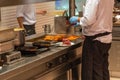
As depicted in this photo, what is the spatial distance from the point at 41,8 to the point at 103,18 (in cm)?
219

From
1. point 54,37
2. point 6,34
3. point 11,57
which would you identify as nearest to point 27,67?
point 11,57

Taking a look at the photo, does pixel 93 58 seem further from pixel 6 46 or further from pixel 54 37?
pixel 6 46

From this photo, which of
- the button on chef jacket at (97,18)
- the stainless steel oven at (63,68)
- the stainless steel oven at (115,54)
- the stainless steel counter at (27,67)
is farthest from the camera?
the stainless steel oven at (115,54)

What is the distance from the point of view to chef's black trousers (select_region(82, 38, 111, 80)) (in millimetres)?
2969

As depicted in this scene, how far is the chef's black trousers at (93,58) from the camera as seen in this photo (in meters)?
2.97

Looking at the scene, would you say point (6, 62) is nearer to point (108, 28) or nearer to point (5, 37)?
point (5, 37)

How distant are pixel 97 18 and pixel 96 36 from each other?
0.63 ft

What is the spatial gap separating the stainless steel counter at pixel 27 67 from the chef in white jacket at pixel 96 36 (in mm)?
430

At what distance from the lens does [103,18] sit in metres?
2.90

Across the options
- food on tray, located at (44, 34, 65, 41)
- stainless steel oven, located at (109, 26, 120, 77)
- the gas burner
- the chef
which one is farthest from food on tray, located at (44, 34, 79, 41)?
stainless steel oven, located at (109, 26, 120, 77)

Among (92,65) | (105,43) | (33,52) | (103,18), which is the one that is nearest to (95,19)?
(103,18)

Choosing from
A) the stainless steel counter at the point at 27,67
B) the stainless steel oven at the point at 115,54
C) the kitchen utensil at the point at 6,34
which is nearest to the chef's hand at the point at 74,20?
the stainless steel counter at the point at 27,67

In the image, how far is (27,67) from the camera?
215 centimetres

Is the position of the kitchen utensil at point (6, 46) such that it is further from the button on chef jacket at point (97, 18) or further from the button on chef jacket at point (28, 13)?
the button on chef jacket at point (28, 13)
